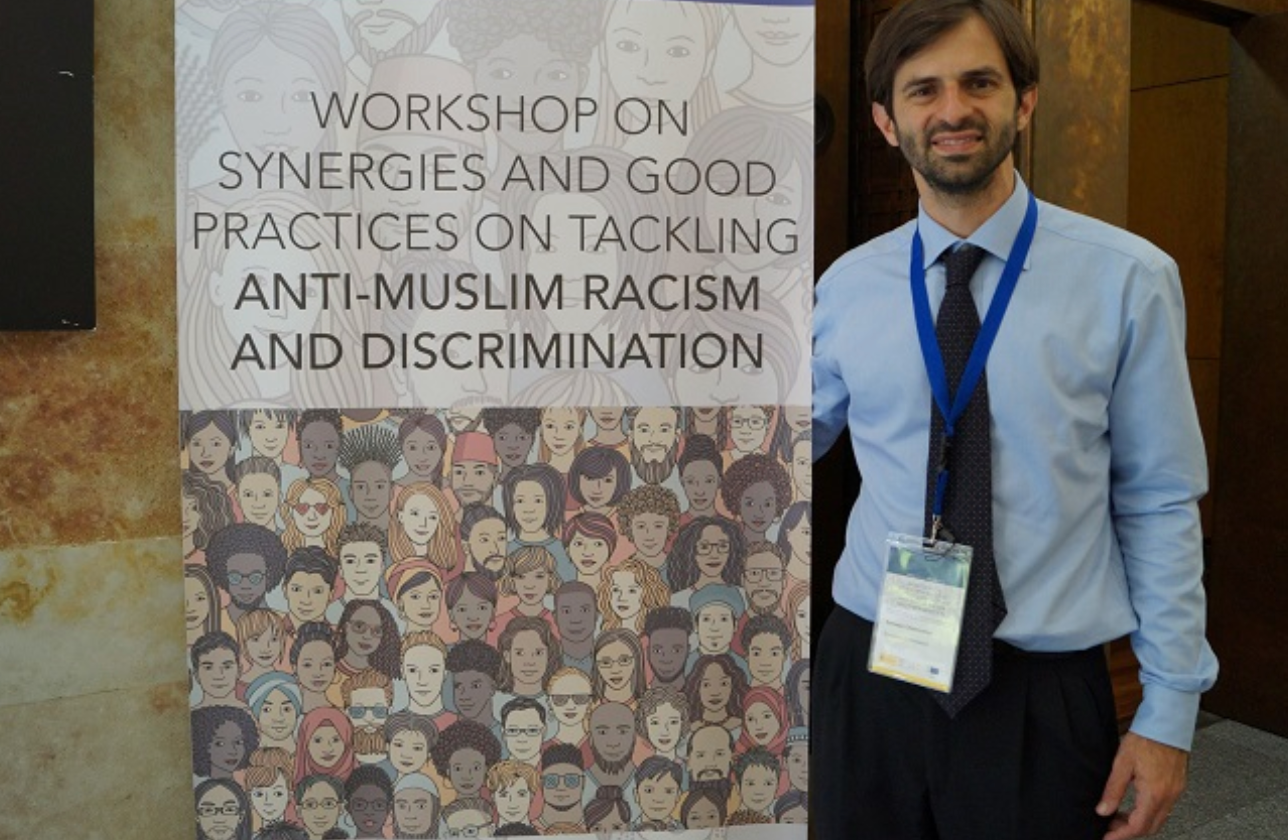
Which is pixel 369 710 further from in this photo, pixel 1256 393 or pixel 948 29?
pixel 1256 393

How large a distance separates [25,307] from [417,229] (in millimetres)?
488

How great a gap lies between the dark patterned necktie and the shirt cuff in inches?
10.0

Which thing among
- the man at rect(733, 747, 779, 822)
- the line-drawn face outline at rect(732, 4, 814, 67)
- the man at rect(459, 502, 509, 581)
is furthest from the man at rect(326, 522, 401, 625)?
the line-drawn face outline at rect(732, 4, 814, 67)

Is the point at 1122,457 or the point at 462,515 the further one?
the point at 1122,457

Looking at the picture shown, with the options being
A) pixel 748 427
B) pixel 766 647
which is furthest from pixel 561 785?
pixel 748 427

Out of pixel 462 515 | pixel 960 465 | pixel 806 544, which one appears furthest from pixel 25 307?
pixel 960 465

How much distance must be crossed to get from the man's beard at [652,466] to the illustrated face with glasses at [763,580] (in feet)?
0.55

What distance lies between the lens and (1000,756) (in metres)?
1.56

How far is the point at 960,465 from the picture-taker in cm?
158

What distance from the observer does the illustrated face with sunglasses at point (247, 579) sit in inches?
57.4

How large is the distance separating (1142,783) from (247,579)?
4.07ft

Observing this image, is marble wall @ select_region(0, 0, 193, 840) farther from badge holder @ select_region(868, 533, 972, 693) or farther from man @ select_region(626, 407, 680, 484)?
badge holder @ select_region(868, 533, 972, 693)

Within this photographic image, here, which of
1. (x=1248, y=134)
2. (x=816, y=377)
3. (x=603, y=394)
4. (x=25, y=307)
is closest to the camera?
(x=25, y=307)

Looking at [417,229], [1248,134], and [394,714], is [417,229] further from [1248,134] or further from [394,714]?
[1248,134]
